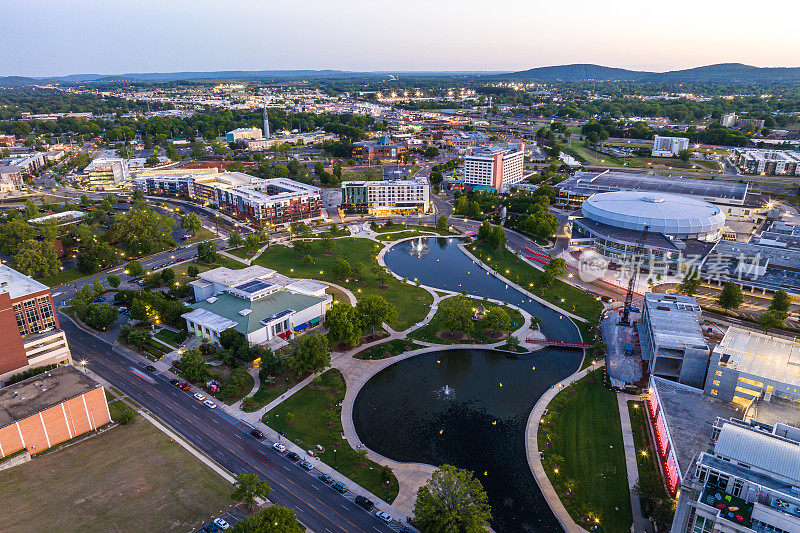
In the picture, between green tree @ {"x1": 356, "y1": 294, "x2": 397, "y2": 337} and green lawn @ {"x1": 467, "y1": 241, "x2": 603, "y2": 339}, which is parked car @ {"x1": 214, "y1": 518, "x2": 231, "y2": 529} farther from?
green lawn @ {"x1": 467, "y1": 241, "x2": 603, "y2": 339}

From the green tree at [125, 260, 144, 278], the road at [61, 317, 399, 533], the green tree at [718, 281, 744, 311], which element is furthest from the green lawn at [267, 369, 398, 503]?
the green tree at [718, 281, 744, 311]

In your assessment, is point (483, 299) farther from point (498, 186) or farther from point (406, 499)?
point (498, 186)

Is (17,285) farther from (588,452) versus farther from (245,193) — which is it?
(588,452)

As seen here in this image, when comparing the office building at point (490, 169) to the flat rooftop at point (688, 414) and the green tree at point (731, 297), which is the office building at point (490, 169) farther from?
the flat rooftop at point (688, 414)

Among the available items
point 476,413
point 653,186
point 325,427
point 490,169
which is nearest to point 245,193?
point 490,169

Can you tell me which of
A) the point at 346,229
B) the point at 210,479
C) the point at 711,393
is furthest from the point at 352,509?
the point at 346,229

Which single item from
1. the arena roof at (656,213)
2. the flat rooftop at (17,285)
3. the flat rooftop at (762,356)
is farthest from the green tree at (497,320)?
the flat rooftop at (17,285)

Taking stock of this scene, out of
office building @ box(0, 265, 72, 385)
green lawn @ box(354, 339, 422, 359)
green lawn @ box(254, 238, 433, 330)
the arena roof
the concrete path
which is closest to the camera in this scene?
the concrete path
